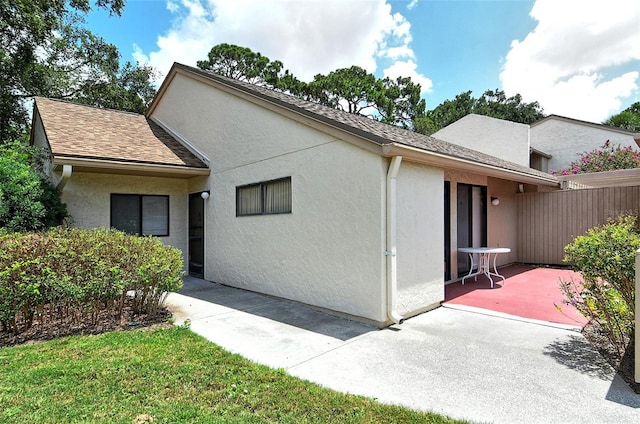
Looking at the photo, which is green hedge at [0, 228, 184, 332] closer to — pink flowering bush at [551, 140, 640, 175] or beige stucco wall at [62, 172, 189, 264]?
beige stucco wall at [62, 172, 189, 264]

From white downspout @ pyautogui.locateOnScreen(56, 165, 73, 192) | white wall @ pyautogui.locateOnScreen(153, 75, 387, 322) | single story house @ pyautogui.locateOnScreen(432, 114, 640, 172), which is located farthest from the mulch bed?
single story house @ pyautogui.locateOnScreen(432, 114, 640, 172)

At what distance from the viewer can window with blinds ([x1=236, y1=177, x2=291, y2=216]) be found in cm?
723

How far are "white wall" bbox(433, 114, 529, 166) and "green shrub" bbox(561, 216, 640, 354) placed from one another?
45.9 ft

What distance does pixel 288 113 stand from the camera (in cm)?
691

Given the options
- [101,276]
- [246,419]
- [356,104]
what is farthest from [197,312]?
[356,104]

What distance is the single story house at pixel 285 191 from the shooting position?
559 centimetres

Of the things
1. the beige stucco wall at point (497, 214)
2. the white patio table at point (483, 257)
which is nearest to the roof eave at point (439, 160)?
the beige stucco wall at point (497, 214)

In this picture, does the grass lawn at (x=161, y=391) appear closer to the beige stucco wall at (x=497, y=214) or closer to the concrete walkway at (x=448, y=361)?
the concrete walkway at (x=448, y=361)

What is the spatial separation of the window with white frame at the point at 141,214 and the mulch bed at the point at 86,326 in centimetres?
419

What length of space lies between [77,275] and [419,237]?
5589mm

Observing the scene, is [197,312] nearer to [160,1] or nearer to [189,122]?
[189,122]

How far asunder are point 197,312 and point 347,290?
9.66 feet

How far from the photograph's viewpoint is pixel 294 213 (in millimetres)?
6898

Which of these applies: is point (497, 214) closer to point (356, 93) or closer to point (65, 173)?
point (65, 173)
